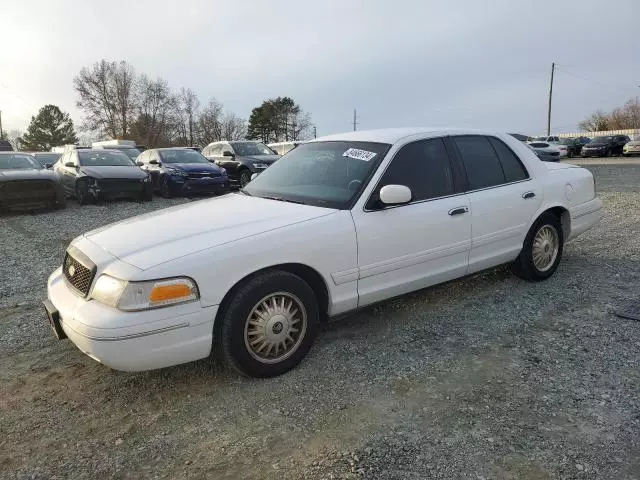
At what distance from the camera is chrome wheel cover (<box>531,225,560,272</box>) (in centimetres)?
471

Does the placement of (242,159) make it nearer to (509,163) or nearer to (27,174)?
(27,174)

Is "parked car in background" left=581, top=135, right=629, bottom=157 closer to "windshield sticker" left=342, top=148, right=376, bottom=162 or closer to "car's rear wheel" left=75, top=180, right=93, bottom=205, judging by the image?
"car's rear wheel" left=75, top=180, right=93, bottom=205

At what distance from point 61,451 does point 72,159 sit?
11.7 metres

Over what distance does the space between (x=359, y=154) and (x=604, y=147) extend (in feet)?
113

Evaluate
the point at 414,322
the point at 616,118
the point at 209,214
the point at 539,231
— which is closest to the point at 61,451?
the point at 209,214

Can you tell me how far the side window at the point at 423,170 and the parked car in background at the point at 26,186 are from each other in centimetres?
974

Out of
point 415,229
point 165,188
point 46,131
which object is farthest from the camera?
point 46,131

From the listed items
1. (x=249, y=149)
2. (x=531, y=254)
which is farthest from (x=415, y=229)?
(x=249, y=149)

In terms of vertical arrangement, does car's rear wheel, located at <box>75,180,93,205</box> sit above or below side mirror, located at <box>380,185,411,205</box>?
below

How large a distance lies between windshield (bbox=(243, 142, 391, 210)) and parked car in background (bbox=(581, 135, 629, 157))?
33.9 m

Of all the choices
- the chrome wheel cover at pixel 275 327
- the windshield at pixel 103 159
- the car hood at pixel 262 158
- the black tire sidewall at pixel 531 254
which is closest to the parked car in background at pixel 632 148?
the car hood at pixel 262 158

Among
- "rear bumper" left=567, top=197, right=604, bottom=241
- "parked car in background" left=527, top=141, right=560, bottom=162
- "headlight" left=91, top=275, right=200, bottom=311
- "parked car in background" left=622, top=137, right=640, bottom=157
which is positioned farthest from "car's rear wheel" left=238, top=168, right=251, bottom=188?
"parked car in background" left=622, top=137, right=640, bottom=157

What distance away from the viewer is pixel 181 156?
13891 millimetres

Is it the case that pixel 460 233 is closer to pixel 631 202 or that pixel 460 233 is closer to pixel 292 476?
pixel 292 476
